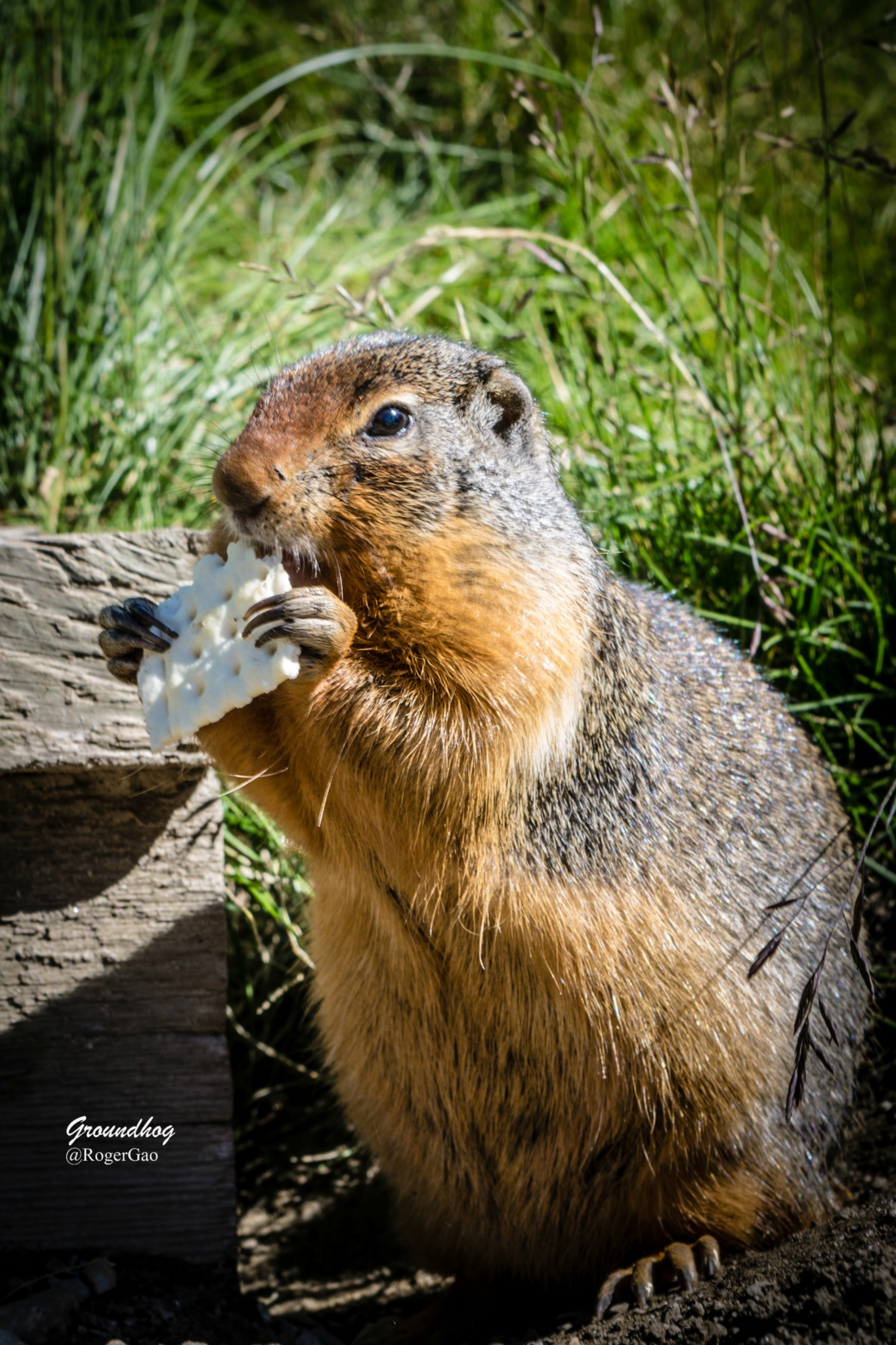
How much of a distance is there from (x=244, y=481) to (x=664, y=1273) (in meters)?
2.03

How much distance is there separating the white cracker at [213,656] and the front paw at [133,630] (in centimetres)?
2

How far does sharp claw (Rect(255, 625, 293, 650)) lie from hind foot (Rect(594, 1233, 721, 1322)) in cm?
167

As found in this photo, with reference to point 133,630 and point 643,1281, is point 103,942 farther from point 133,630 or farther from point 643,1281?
point 643,1281

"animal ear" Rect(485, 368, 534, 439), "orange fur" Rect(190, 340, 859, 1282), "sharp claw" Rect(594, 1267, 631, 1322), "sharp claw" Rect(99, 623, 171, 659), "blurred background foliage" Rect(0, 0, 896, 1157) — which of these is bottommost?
"sharp claw" Rect(594, 1267, 631, 1322)

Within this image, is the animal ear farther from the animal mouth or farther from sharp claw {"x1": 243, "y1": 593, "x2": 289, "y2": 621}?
sharp claw {"x1": 243, "y1": 593, "x2": 289, "y2": 621}

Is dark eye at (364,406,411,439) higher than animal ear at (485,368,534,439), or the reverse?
animal ear at (485,368,534,439)

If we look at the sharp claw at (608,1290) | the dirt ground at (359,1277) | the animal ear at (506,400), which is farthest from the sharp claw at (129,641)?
the sharp claw at (608,1290)

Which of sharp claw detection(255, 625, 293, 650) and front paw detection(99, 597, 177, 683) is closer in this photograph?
sharp claw detection(255, 625, 293, 650)

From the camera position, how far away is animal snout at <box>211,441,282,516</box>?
230cm

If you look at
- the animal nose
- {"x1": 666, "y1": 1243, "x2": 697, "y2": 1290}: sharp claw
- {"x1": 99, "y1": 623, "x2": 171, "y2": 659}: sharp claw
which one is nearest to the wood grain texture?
{"x1": 99, "y1": 623, "x2": 171, "y2": 659}: sharp claw

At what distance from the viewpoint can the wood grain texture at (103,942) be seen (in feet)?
9.36

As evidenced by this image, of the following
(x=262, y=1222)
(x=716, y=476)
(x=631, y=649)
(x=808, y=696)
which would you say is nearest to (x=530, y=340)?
(x=716, y=476)

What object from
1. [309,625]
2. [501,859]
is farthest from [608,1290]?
[309,625]

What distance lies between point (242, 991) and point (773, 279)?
4574mm
